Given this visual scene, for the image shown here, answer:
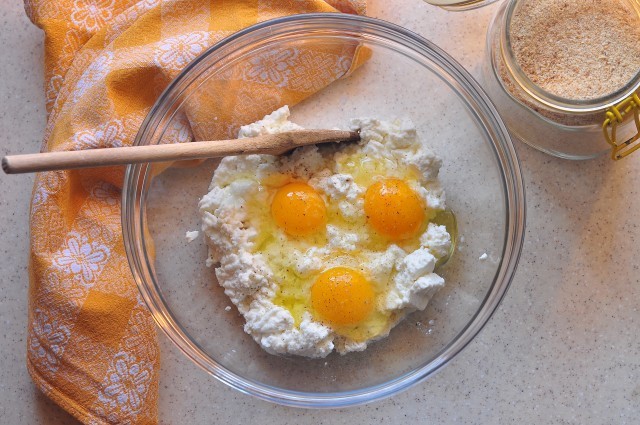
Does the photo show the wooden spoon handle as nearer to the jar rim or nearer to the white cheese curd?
the white cheese curd

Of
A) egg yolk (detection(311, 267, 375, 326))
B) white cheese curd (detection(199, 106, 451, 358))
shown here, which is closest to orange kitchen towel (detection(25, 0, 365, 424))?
white cheese curd (detection(199, 106, 451, 358))

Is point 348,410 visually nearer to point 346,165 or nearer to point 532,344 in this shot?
point 532,344

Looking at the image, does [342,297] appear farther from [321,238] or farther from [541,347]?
[541,347]

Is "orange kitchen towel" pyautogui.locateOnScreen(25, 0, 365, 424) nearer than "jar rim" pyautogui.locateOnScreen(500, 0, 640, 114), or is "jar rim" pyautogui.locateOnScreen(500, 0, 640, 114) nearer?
"jar rim" pyautogui.locateOnScreen(500, 0, 640, 114)

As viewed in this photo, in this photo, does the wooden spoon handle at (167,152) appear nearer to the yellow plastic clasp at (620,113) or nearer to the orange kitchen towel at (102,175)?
the orange kitchen towel at (102,175)

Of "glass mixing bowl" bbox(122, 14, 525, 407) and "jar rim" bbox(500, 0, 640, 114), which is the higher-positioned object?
"jar rim" bbox(500, 0, 640, 114)

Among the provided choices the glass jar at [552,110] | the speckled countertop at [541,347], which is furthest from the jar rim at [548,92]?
the speckled countertop at [541,347]

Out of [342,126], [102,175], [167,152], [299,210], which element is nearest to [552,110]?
[342,126]
